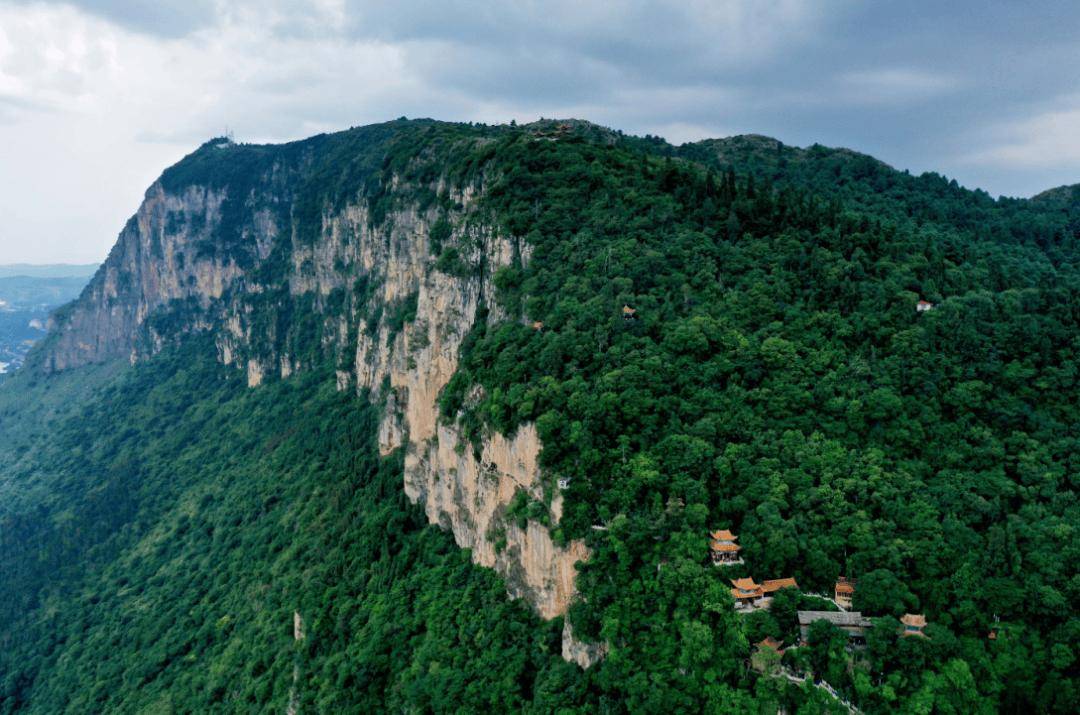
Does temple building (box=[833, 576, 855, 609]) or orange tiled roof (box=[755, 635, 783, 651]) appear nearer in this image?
orange tiled roof (box=[755, 635, 783, 651])

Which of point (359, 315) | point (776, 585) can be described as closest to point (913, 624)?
point (776, 585)

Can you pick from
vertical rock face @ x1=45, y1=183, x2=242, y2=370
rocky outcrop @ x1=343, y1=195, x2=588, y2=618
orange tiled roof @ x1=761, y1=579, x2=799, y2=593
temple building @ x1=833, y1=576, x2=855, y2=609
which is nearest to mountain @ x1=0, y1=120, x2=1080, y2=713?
orange tiled roof @ x1=761, y1=579, x2=799, y2=593

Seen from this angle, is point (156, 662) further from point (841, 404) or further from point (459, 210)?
point (841, 404)

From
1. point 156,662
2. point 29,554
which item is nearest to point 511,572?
point 156,662

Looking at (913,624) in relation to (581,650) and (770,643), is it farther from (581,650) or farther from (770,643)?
(581,650)

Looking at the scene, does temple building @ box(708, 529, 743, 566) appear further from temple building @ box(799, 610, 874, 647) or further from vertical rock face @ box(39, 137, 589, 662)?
vertical rock face @ box(39, 137, 589, 662)

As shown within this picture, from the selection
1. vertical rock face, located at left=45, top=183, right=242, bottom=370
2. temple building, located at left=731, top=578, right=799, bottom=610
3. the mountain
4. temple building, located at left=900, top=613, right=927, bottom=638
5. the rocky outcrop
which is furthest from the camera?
vertical rock face, located at left=45, top=183, right=242, bottom=370
